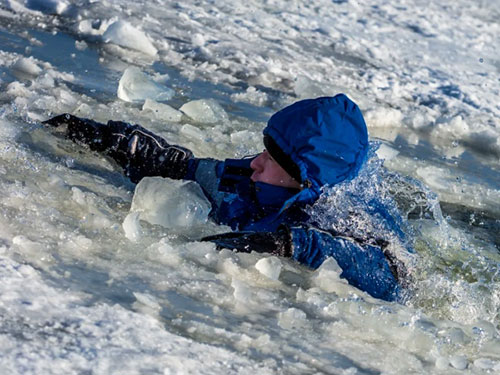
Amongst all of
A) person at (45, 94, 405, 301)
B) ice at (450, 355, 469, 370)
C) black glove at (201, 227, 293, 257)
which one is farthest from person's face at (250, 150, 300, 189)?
ice at (450, 355, 469, 370)

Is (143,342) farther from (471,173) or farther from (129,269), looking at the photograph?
(471,173)

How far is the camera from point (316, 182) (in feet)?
10.6

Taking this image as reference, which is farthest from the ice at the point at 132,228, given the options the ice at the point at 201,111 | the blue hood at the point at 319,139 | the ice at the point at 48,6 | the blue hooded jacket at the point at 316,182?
the ice at the point at 48,6

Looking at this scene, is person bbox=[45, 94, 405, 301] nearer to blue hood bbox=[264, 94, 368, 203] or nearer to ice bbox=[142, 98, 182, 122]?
blue hood bbox=[264, 94, 368, 203]

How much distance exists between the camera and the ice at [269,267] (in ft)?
9.41

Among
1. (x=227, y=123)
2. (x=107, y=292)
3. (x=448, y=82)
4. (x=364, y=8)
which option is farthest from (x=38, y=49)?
(x=364, y=8)

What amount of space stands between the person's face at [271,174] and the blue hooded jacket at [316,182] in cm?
3

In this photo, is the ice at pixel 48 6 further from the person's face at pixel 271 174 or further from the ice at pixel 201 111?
the person's face at pixel 271 174

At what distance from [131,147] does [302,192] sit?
1.06 m

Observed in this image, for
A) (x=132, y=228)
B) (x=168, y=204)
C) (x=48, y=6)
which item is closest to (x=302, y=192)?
(x=168, y=204)

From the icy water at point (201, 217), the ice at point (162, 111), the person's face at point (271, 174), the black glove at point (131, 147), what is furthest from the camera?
the ice at point (162, 111)

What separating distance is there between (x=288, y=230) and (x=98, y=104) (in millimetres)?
2082

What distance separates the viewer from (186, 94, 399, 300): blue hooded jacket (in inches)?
121

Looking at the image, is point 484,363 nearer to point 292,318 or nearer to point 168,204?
point 292,318
